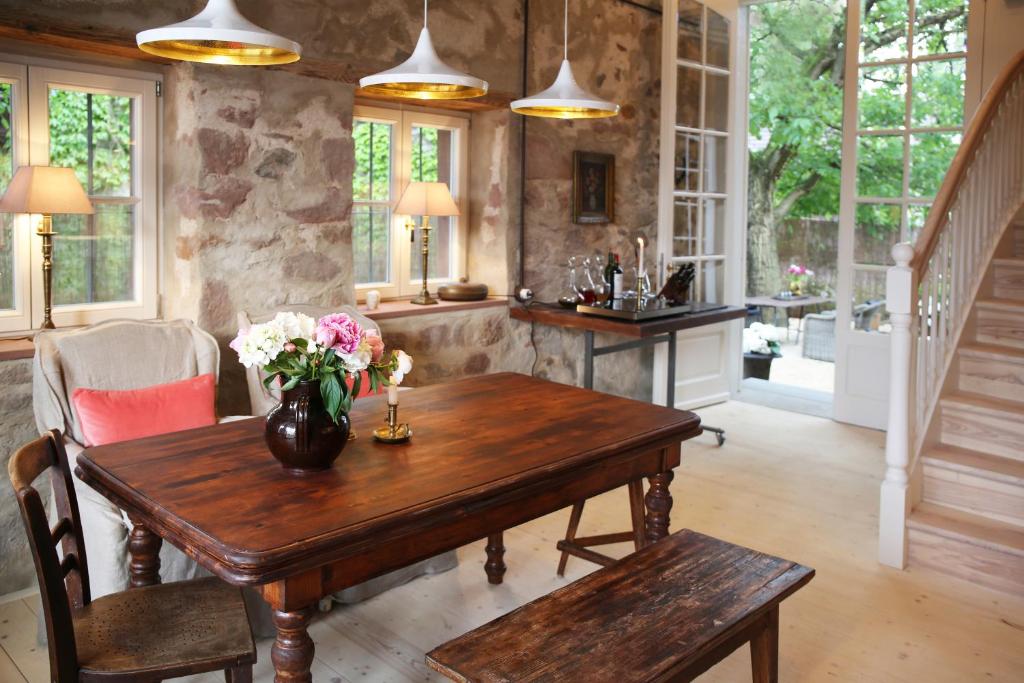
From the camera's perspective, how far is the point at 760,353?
769 cm

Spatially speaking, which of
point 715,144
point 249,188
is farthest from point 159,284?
point 715,144

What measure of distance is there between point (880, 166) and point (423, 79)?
14.0 ft

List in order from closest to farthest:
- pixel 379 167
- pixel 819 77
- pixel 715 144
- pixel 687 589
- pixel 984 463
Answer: pixel 687 589, pixel 984 463, pixel 379 167, pixel 715 144, pixel 819 77

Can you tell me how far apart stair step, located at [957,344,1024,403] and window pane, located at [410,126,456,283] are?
2.76 metres

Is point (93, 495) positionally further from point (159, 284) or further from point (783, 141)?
point (783, 141)

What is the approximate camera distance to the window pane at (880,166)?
5.88 meters

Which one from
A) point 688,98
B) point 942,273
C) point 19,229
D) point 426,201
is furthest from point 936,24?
point 19,229

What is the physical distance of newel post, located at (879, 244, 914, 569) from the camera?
364 cm

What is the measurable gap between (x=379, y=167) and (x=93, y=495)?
2509mm

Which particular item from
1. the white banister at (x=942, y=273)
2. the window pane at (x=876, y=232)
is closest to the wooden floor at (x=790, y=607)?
the white banister at (x=942, y=273)

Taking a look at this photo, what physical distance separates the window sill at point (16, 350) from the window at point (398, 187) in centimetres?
167

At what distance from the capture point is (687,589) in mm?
2379

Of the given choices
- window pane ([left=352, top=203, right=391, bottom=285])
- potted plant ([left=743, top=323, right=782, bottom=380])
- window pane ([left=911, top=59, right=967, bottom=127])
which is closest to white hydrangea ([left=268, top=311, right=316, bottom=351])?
window pane ([left=352, top=203, right=391, bottom=285])

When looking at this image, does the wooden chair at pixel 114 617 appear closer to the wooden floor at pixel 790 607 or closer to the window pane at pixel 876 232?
the wooden floor at pixel 790 607
